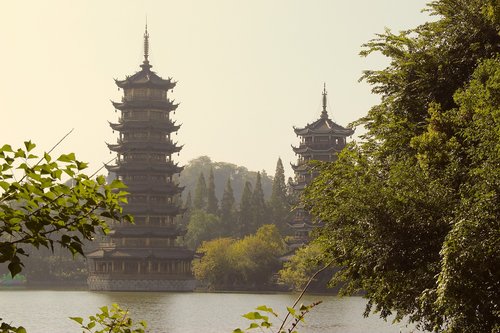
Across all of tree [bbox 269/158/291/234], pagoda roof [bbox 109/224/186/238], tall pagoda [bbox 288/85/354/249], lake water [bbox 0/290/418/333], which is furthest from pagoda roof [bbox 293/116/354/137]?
lake water [bbox 0/290/418/333]

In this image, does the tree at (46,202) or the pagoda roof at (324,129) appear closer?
the tree at (46,202)

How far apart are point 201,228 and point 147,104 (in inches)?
628

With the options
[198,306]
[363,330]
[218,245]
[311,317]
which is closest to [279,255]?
[218,245]

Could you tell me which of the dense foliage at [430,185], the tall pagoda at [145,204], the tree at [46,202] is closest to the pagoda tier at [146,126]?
the tall pagoda at [145,204]

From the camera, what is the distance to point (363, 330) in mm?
37656

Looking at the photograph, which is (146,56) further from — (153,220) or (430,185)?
(430,185)

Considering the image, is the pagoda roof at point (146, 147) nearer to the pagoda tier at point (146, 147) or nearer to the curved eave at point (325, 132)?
the pagoda tier at point (146, 147)

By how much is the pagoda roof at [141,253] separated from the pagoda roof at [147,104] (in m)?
11.8

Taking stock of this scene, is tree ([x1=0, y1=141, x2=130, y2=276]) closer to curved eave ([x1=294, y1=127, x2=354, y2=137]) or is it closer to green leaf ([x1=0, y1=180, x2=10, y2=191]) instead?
green leaf ([x1=0, y1=180, x2=10, y2=191])

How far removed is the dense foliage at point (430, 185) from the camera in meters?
12.6

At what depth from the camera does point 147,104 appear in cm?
7762

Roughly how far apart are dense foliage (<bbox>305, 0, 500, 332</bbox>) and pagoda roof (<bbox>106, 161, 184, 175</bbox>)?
58.2m

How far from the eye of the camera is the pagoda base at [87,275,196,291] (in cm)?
7344

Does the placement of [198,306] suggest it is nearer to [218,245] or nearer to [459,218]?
[218,245]
